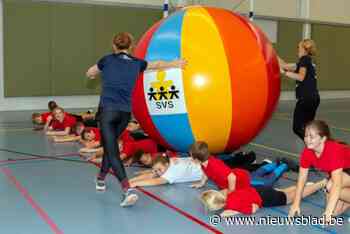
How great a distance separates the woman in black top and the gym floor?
516 millimetres

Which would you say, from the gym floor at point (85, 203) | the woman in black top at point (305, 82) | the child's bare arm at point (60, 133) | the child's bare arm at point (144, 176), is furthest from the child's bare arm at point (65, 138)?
the woman in black top at point (305, 82)

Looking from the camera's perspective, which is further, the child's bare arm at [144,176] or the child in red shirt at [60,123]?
the child in red shirt at [60,123]

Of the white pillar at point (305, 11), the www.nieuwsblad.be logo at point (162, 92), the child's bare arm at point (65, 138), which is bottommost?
the child's bare arm at point (65, 138)

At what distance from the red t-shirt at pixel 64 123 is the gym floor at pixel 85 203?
3.44 ft

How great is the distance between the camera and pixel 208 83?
4.28m

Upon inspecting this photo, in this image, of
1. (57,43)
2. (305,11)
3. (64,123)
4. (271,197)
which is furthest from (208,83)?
(305,11)

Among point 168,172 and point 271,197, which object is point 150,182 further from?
point 271,197

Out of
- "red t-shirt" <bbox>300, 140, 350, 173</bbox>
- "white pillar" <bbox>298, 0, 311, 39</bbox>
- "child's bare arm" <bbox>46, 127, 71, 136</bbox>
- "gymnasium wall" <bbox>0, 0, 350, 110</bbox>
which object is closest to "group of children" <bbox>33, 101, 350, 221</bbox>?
"red t-shirt" <bbox>300, 140, 350, 173</bbox>

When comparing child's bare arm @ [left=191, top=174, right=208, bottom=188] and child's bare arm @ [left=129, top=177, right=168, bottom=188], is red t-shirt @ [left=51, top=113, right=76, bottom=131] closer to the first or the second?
child's bare arm @ [left=129, top=177, right=168, bottom=188]

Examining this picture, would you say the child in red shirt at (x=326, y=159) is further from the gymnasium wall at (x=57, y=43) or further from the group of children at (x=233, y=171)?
the gymnasium wall at (x=57, y=43)

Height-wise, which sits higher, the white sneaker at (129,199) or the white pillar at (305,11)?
the white pillar at (305,11)

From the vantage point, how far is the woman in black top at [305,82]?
5133mm

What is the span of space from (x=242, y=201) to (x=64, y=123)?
4.14 m

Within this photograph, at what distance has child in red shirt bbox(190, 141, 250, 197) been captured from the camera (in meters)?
3.69
